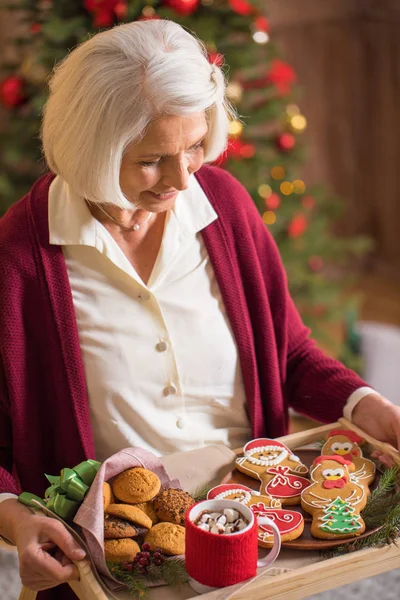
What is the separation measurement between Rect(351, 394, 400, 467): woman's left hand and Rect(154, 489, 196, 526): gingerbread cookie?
0.34 metres

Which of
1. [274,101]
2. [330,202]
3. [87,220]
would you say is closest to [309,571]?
[87,220]

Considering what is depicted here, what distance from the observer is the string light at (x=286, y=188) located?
117 inches

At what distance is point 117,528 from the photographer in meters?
1.14

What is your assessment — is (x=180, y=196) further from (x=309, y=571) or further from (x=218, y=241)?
(x=309, y=571)

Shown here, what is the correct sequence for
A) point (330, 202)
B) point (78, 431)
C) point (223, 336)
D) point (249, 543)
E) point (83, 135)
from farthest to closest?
point (330, 202) → point (223, 336) → point (78, 431) → point (83, 135) → point (249, 543)

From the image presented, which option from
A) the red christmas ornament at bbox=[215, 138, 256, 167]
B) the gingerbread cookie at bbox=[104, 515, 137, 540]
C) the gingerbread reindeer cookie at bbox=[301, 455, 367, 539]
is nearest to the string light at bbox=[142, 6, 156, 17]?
the red christmas ornament at bbox=[215, 138, 256, 167]

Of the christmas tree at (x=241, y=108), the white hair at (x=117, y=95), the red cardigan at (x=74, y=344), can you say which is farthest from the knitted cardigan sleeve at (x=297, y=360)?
the christmas tree at (x=241, y=108)

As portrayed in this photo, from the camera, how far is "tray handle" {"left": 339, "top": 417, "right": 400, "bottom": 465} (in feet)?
4.31

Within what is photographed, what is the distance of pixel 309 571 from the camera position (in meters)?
1.08

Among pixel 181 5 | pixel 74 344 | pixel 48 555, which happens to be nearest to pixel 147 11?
pixel 181 5

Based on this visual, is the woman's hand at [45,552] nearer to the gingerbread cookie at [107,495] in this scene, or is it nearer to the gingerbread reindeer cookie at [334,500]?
the gingerbread cookie at [107,495]

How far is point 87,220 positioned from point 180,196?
19 cm

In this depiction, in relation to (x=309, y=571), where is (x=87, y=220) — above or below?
above

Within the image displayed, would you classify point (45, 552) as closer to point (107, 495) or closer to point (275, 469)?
point (107, 495)
